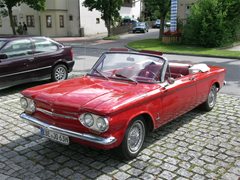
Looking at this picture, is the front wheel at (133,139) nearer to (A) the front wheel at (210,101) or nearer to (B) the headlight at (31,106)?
(B) the headlight at (31,106)

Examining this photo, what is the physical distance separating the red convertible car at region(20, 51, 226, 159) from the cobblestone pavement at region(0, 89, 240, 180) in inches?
14.0

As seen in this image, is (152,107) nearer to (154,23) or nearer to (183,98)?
(183,98)

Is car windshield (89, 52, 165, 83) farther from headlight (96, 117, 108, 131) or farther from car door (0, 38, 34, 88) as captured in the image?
car door (0, 38, 34, 88)

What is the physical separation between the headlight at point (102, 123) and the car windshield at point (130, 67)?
128 cm

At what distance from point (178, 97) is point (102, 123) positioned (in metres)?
1.93

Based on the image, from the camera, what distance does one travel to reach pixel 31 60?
28.6 feet

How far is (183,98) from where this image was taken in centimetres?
543

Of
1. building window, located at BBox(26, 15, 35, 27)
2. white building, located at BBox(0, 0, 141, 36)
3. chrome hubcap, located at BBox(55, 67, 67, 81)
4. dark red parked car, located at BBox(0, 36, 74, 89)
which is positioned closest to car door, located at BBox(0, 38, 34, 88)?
dark red parked car, located at BBox(0, 36, 74, 89)

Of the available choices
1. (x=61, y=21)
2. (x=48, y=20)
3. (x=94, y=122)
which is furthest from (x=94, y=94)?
(x=61, y=21)

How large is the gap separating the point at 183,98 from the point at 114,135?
2.00 metres

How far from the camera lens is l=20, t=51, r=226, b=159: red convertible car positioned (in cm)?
391

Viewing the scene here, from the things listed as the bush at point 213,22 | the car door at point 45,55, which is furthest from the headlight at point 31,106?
the bush at point 213,22

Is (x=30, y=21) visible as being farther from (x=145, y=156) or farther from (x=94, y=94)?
(x=145, y=156)

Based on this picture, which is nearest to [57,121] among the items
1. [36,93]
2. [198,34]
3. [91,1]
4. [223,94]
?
[36,93]
